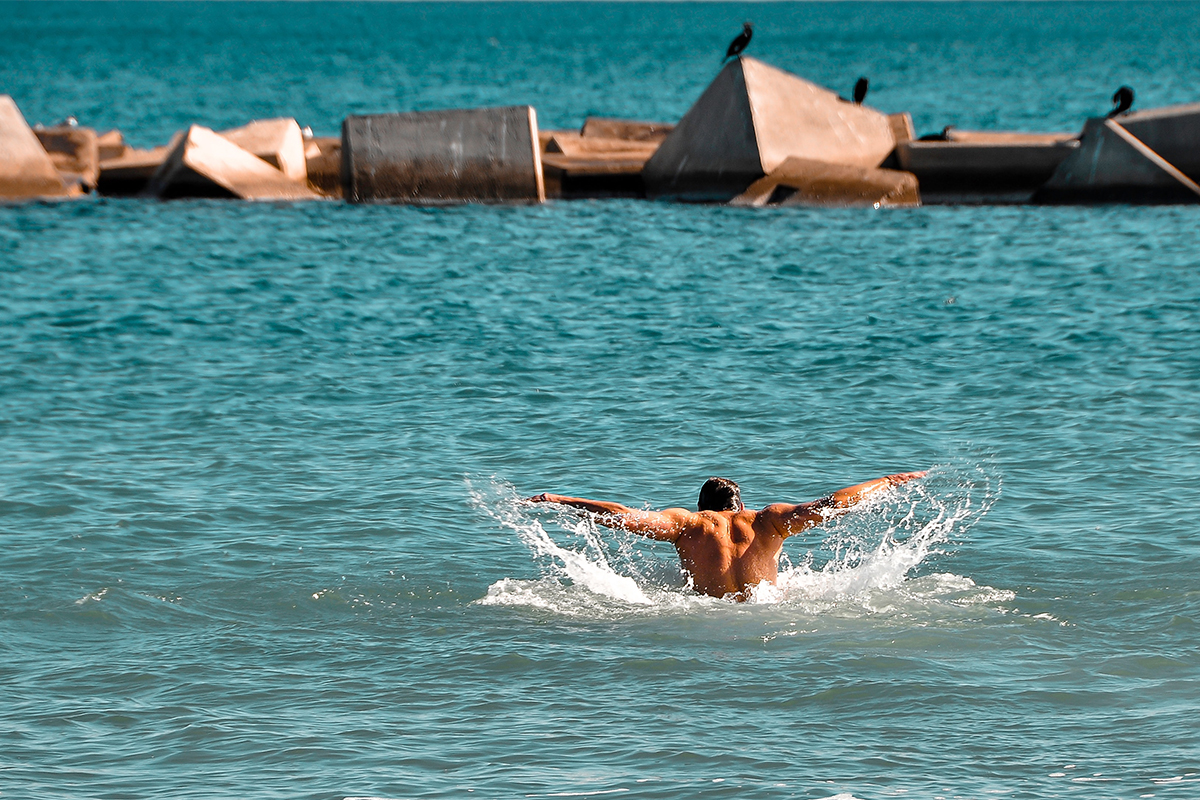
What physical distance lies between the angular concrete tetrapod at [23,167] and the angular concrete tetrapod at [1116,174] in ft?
Result: 54.6

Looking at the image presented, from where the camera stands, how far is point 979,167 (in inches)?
876

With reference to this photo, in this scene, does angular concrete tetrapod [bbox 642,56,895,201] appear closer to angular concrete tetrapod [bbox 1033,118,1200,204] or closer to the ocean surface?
the ocean surface

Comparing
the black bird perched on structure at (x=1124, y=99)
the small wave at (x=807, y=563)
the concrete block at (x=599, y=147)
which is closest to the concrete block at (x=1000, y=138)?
the black bird perched on structure at (x=1124, y=99)

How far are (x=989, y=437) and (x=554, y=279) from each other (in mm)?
7772

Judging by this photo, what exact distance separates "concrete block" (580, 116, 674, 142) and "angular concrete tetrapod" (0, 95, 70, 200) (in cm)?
980

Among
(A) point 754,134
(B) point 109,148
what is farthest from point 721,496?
(B) point 109,148

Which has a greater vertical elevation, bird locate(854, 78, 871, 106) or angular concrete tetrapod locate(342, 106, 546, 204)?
bird locate(854, 78, 871, 106)

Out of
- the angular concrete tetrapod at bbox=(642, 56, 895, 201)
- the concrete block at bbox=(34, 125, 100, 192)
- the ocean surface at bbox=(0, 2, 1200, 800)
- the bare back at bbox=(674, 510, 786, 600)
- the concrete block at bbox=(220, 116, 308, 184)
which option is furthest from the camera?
the concrete block at bbox=(34, 125, 100, 192)

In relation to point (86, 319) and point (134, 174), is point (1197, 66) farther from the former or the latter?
point (86, 319)

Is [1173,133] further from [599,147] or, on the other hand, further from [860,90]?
[599,147]

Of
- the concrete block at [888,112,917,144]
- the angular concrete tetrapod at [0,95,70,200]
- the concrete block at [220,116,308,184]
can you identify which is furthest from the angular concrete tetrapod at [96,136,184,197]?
the concrete block at [888,112,917,144]

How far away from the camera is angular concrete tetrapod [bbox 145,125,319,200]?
2181cm

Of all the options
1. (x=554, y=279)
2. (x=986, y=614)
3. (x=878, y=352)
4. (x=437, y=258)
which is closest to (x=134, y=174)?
(x=437, y=258)

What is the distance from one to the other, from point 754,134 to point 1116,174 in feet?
19.6
